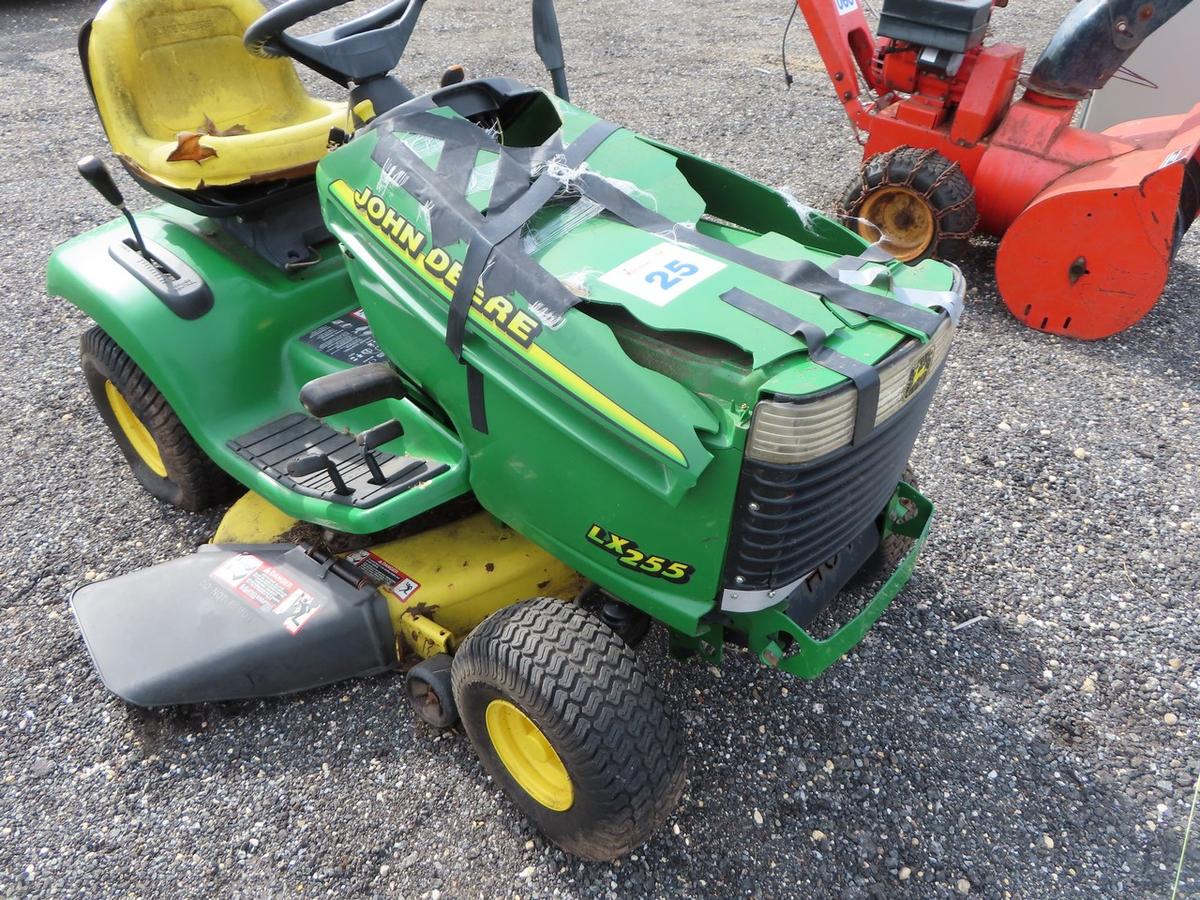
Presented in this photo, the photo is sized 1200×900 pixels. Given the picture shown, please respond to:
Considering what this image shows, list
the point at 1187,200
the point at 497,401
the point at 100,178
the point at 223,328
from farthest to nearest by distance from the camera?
the point at 1187,200, the point at 223,328, the point at 100,178, the point at 497,401

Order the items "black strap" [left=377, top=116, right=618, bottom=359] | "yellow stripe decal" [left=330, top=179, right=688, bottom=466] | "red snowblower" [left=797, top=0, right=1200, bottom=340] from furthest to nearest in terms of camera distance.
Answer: "red snowblower" [left=797, top=0, right=1200, bottom=340], "black strap" [left=377, top=116, right=618, bottom=359], "yellow stripe decal" [left=330, top=179, right=688, bottom=466]

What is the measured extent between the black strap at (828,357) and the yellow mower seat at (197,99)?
1.58m

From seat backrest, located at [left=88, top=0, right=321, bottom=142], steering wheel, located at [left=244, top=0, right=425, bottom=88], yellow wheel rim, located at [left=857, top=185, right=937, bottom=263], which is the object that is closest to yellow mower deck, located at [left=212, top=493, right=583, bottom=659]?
steering wheel, located at [left=244, top=0, right=425, bottom=88]

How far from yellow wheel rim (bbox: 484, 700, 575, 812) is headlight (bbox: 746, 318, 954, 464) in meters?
0.80

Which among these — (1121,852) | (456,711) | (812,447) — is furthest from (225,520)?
(1121,852)

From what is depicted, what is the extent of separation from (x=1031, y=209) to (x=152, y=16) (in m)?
3.16

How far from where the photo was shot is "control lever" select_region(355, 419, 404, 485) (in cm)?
210

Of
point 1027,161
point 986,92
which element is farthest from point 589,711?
point 986,92

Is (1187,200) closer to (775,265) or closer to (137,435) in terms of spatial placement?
(775,265)

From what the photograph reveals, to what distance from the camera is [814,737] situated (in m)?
2.30

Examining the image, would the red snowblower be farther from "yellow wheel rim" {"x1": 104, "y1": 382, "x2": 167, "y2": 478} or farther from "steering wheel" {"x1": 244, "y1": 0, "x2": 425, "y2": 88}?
"yellow wheel rim" {"x1": 104, "y1": 382, "x2": 167, "y2": 478}

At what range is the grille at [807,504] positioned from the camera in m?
1.65

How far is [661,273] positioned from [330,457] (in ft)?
3.37

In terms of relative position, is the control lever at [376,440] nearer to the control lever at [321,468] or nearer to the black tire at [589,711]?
the control lever at [321,468]
